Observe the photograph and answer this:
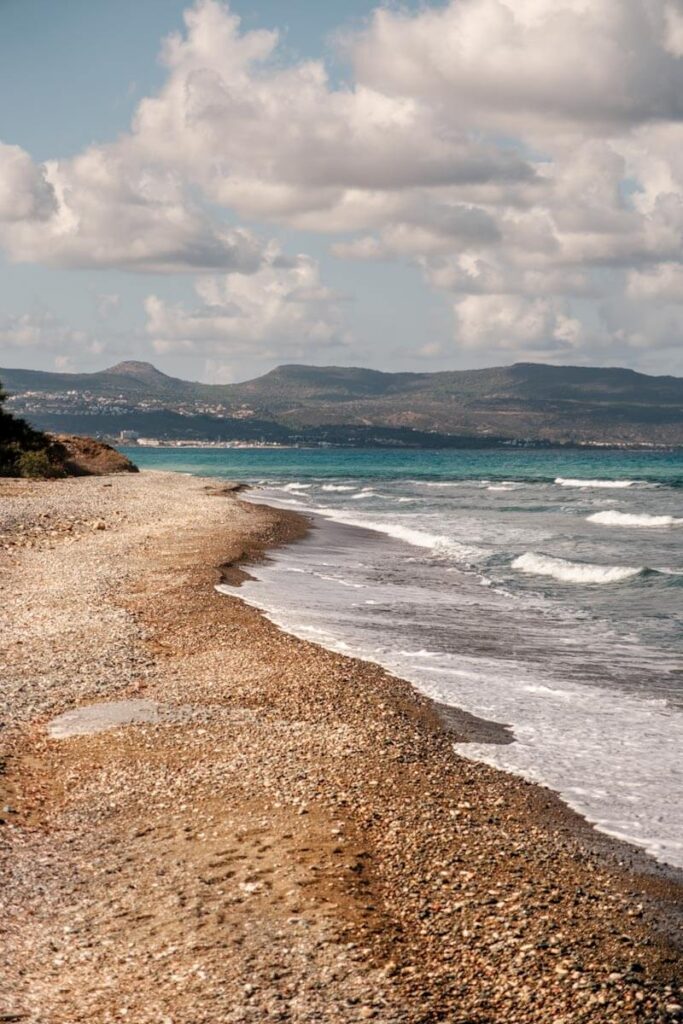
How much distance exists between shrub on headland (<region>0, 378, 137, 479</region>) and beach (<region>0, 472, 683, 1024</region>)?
162ft

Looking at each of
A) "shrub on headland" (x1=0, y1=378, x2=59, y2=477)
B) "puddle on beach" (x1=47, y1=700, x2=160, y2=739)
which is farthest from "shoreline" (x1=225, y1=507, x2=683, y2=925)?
"shrub on headland" (x1=0, y1=378, x2=59, y2=477)

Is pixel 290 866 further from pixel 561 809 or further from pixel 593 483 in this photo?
pixel 593 483

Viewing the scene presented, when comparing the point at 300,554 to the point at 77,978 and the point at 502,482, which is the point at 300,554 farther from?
the point at 502,482

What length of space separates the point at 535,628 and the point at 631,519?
33.9 metres

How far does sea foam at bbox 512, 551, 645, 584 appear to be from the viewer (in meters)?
30.9

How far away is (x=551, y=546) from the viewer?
40.1 m

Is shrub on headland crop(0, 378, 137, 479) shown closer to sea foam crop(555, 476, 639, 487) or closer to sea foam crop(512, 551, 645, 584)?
sea foam crop(512, 551, 645, 584)

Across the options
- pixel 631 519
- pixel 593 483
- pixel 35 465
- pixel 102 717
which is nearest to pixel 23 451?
pixel 35 465

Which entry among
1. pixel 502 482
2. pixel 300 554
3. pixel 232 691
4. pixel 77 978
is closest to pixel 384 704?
pixel 232 691

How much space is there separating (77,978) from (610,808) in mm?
6350

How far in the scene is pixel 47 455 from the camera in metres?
69.1

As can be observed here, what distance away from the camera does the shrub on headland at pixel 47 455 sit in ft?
210

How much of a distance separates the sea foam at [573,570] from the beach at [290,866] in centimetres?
1542

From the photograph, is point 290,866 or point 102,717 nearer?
point 290,866
